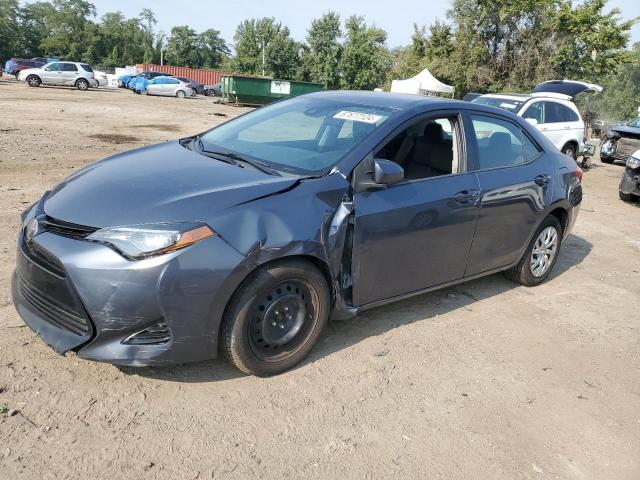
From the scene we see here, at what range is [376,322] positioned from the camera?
13.6 feet

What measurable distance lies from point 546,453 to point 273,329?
1.63 metres

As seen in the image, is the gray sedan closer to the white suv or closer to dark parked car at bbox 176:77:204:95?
dark parked car at bbox 176:77:204:95

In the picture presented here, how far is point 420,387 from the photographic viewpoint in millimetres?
3381

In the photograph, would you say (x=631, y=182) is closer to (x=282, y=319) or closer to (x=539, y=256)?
(x=539, y=256)

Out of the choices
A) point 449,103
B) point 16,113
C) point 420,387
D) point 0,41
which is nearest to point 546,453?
point 420,387

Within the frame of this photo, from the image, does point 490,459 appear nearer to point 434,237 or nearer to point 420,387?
point 420,387

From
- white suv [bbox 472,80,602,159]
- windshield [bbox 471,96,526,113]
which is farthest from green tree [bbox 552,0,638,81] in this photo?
windshield [bbox 471,96,526,113]

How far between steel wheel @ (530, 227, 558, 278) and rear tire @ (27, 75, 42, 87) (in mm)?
34514

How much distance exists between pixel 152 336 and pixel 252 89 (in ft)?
101

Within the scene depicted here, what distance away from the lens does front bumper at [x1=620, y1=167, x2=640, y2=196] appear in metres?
10.0

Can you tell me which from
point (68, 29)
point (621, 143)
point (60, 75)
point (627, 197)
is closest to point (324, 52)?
point (60, 75)

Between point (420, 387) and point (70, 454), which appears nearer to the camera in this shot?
point (70, 454)

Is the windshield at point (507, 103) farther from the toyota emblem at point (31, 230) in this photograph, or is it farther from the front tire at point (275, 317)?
the toyota emblem at point (31, 230)

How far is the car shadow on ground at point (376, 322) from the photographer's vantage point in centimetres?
321
